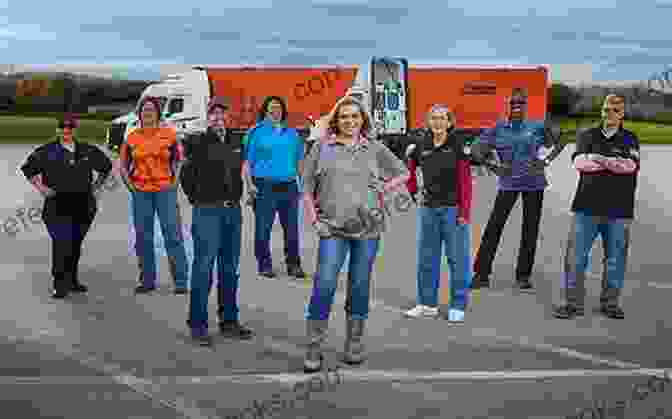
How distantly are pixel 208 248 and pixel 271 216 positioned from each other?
9.80 ft

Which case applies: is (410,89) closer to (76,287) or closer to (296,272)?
(296,272)

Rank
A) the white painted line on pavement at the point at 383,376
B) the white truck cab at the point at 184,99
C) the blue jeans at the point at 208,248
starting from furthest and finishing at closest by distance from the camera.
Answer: the white truck cab at the point at 184,99 < the blue jeans at the point at 208,248 < the white painted line on pavement at the point at 383,376

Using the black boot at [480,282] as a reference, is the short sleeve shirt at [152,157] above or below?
above

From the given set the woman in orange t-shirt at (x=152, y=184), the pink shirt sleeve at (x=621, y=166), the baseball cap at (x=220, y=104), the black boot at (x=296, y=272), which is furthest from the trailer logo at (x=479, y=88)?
the baseball cap at (x=220, y=104)

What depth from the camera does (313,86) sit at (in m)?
26.8

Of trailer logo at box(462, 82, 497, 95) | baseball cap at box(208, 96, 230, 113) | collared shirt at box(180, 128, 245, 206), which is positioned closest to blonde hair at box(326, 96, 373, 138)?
collared shirt at box(180, 128, 245, 206)

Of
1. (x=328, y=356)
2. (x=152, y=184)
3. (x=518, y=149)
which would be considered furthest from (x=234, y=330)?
(x=518, y=149)

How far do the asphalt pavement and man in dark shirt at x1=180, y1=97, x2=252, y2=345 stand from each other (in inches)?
12.9

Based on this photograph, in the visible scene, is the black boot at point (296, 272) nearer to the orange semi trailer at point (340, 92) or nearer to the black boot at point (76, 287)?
the black boot at point (76, 287)

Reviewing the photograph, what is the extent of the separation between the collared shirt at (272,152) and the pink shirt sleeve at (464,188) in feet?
7.88

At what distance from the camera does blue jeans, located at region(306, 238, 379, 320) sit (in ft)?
19.3

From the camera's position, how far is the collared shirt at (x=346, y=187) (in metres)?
5.81

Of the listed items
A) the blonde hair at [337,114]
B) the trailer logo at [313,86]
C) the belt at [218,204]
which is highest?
the trailer logo at [313,86]

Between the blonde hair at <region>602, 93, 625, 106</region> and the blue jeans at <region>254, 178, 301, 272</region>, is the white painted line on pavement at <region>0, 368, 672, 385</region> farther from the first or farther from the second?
the blue jeans at <region>254, 178, 301, 272</region>
